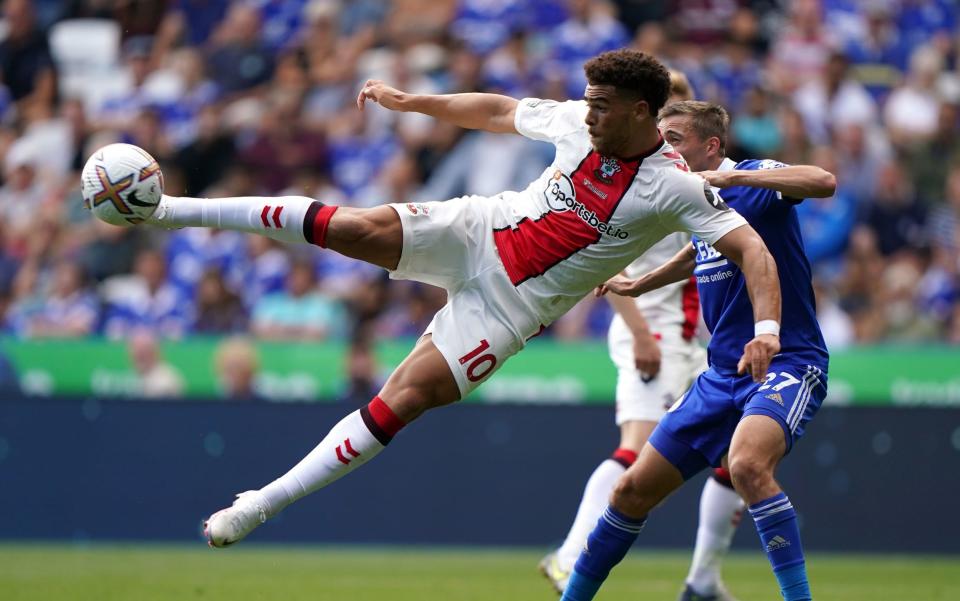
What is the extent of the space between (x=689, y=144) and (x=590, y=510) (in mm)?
2572

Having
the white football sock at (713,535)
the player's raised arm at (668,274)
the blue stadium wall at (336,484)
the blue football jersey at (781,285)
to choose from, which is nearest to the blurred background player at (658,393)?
the white football sock at (713,535)

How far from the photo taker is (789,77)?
56.2 feet

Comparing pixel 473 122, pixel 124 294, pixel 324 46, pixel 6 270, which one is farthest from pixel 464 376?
pixel 324 46

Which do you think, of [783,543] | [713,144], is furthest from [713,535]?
[713,144]

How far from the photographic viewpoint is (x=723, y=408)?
23.0 ft

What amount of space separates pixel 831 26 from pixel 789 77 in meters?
→ 1.29

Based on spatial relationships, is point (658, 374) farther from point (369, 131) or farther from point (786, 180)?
point (369, 131)

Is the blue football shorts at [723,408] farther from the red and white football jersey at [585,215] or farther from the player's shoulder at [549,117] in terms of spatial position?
the player's shoulder at [549,117]

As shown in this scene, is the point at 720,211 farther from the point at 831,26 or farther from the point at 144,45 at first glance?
the point at 144,45

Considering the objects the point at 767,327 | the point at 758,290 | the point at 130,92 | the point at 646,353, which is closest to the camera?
the point at 767,327

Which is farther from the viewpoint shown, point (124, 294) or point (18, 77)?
point (18, 77)

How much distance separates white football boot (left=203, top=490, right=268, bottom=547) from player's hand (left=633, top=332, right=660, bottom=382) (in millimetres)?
2972

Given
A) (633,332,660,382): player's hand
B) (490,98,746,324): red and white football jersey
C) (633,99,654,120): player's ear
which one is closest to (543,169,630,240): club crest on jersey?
(490,98,746,324): red and white football jersey

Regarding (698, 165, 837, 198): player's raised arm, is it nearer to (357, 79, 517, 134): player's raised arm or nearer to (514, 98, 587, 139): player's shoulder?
(514, 98, 587, 139): player's shoulder
